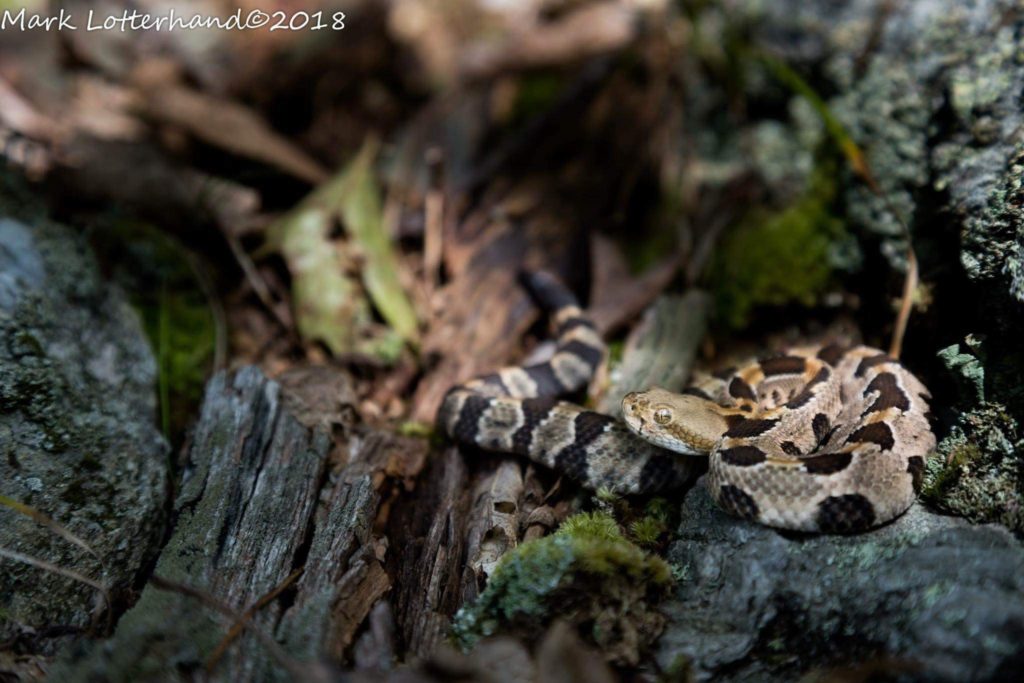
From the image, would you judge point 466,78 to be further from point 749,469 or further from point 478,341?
point 749,469

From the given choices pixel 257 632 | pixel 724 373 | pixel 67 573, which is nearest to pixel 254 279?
pixel 67 573

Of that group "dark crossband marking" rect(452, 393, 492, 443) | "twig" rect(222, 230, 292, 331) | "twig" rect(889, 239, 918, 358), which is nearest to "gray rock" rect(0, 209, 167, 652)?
"twig" rect(222, 230, 292, 331)

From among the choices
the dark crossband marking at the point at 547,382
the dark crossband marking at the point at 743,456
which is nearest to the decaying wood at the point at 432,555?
the dark crossband marking at the point at 547,382

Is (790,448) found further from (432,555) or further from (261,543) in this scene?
(261,543)

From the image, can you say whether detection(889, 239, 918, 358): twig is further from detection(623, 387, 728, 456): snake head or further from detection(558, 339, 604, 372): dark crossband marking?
detection(558, 339, 604, 372): dark crossband marking

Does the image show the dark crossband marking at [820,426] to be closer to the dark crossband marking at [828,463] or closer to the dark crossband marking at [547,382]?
the dark crossband marking at [828,463]

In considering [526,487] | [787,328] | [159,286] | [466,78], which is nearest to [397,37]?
[466,78]

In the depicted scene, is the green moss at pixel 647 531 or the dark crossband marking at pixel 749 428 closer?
the green moss at pixel 647 531
